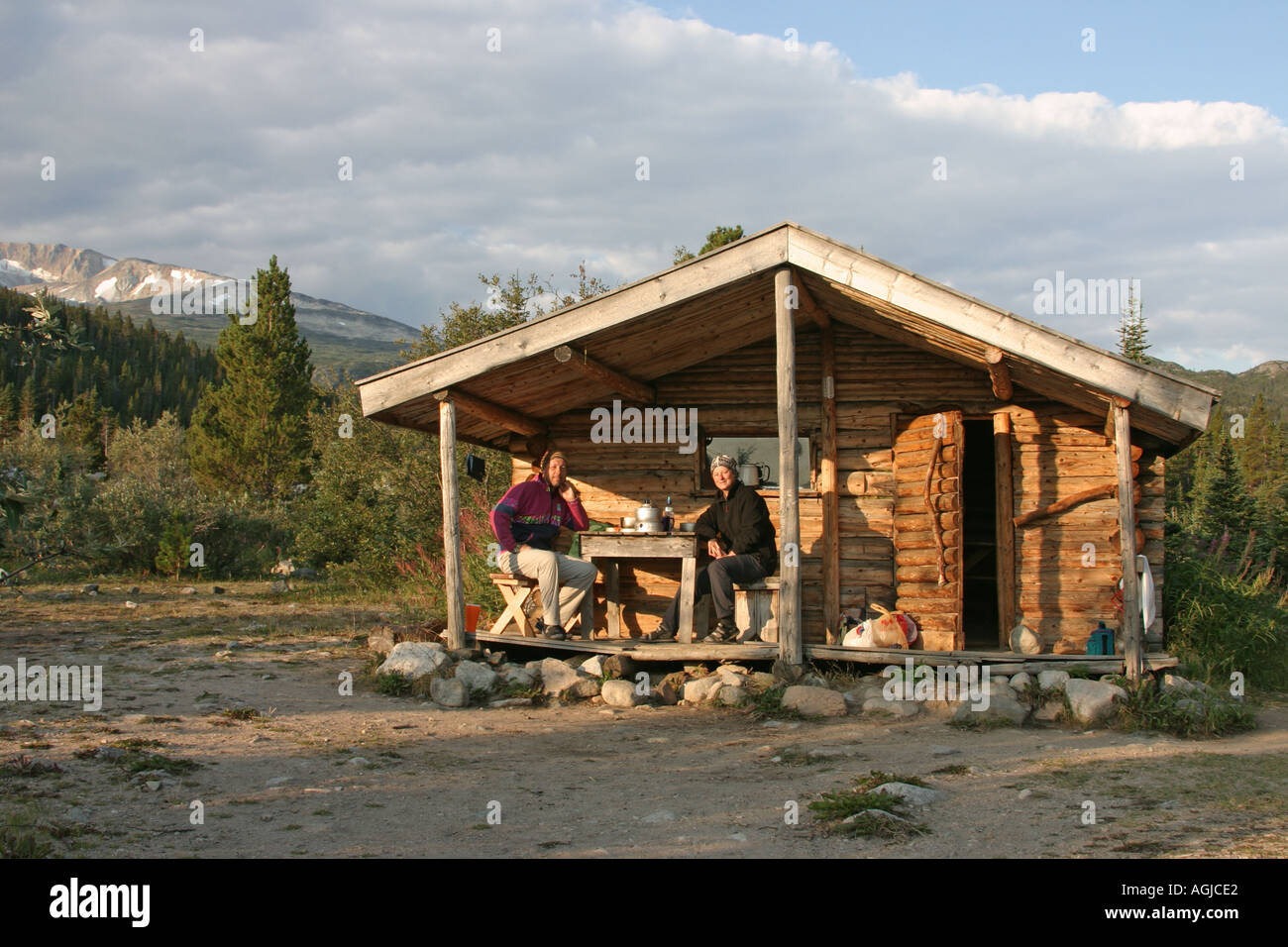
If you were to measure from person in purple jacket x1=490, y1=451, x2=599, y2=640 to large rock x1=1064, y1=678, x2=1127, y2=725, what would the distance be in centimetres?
481

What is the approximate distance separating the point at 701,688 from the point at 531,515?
2.68 meters

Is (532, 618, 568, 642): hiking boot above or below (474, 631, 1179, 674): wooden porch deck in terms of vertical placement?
above

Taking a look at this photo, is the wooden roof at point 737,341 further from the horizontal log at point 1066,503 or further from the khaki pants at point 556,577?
the khaki pants at point 556,577

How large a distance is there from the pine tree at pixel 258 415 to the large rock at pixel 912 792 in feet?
113

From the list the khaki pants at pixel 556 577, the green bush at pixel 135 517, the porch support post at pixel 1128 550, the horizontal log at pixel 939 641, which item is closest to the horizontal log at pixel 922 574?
the horizontal log at pixel 939 641

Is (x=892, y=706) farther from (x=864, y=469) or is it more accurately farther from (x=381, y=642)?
(x=381, y=642)

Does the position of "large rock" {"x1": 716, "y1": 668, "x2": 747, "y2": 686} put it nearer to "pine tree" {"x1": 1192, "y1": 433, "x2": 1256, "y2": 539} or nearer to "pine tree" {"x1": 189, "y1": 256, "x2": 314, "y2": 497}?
"pine tree" {"x1": 1192, "y1": 433, "x2": 1256, "y2": 539}

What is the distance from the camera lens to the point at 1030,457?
10.7m

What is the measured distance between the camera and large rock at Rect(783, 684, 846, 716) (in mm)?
8727

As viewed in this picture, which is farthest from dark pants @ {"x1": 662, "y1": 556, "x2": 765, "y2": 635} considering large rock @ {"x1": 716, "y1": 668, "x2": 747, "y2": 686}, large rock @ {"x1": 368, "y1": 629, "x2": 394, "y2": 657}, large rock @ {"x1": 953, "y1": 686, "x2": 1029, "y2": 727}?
large rock @ {"x1": 368, "y1": 629, "x2": 394, "y2": 657}

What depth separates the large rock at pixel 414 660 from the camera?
31.5 feet
